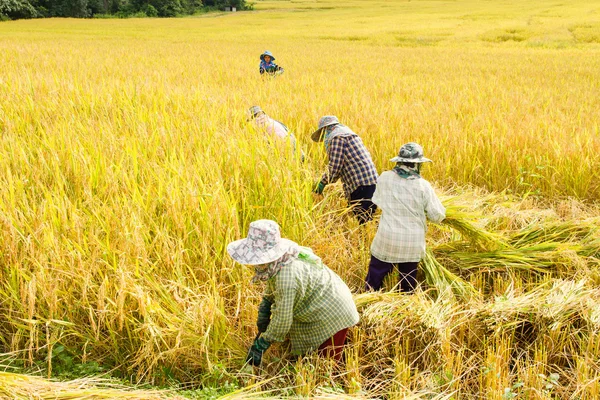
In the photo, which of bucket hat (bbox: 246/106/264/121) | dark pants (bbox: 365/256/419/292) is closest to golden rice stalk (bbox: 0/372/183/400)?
dark pants (bbox: 365/256/419/292)

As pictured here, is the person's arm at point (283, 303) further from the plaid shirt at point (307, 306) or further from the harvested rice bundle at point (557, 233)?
the harvested rice bundle at point (557, 233)

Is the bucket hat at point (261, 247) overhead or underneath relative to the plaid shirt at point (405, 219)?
overhead

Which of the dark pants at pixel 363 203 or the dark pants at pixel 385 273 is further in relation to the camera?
the dark pants at pixel 363 203

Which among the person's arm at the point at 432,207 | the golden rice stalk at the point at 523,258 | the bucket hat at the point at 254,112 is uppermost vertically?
the bucket hat at the point at 254,112

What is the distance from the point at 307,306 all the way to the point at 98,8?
57169mm

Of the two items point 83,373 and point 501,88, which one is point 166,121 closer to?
point 83,373

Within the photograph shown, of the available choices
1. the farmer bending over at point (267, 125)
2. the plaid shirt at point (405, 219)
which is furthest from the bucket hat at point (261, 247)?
the farmer bending over at point (267, 125)

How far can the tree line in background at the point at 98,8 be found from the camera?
140 feet

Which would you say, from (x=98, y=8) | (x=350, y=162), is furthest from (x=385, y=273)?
(x=98, y=8)

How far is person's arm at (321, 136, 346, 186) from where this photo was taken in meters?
3.50

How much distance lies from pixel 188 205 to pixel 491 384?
1610 mm

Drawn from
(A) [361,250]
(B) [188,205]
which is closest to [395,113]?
(A) [361,250]

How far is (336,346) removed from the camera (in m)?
2.10

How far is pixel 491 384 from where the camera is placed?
1.90 meters
